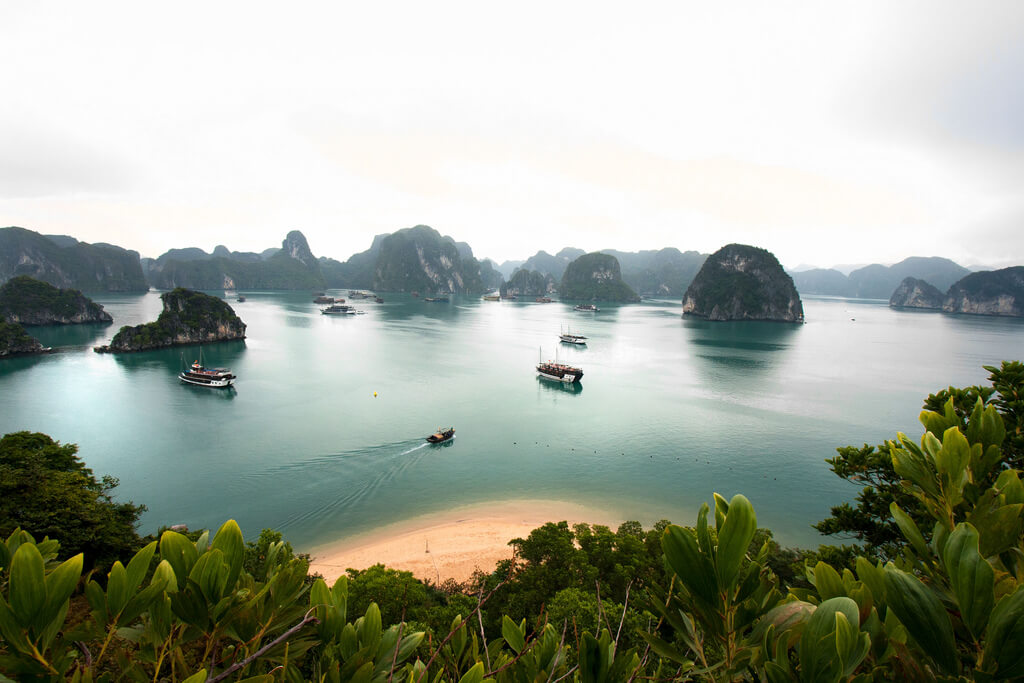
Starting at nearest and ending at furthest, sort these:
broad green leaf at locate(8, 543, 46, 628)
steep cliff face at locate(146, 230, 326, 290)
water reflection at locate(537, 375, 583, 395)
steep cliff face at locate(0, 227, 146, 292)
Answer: broad green leaf at locate(8, 543, 46, 628) < water reflection at locate(537, 375, 583, 395) < steep cliff face at locate(0, 227, 146, 292) < steep cliff face at locate(146, 230, 326, 290)

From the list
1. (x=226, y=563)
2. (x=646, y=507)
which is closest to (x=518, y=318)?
(x=646, y=507)

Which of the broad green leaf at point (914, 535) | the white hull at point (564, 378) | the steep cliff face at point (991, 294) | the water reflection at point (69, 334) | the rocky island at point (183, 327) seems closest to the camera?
the broad green leaf at point (914, 535)

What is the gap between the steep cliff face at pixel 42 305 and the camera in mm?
74250

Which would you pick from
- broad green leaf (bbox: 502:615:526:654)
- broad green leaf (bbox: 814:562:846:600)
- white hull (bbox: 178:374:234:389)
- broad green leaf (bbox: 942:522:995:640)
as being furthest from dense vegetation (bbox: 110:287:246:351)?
broad green leaf (bbox: 942:522:995:640)

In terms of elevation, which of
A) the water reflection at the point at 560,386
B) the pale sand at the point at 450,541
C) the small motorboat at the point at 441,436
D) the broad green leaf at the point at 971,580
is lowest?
the pale sand at the point at 450,541

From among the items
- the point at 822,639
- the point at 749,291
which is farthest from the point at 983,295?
the point at 822,639

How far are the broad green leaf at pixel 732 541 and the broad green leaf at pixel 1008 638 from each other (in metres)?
0.62

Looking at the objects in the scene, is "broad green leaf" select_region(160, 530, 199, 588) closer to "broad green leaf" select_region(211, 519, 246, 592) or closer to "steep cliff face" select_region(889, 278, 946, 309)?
"broad green leaf" select_region(211, 519, 246, 592)

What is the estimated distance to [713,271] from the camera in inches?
4855

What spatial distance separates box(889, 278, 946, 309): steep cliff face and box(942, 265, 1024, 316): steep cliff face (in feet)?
30.7

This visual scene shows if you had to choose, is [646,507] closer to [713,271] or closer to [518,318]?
[518,318]

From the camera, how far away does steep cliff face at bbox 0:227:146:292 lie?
125812mm

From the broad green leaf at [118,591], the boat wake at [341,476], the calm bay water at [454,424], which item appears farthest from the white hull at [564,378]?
the broad green leaf at [118,591]

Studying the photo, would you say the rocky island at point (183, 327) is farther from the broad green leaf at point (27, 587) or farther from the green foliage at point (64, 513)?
the broad green leaf at point (27, 587)
